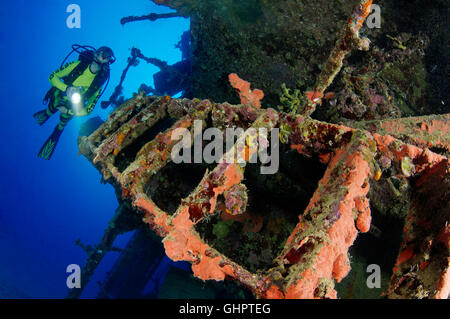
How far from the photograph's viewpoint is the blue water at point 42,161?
249 ft

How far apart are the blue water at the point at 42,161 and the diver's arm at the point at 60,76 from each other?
71.9m

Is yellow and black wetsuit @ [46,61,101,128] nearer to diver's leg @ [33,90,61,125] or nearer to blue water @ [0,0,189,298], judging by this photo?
diver's leg @ [33,90,61,125]

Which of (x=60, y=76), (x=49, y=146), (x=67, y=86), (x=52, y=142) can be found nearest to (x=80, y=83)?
(x=67, y=86)

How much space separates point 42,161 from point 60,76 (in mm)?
109480

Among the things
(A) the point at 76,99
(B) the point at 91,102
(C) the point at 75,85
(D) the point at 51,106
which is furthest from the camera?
(D) the point at 51,106

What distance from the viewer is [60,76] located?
782 centimetres

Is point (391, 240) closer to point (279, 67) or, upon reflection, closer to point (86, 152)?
point (279, 67)

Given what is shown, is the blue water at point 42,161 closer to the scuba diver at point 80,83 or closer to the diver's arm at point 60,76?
the scuba diver at point 80,83

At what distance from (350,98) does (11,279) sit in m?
77.2

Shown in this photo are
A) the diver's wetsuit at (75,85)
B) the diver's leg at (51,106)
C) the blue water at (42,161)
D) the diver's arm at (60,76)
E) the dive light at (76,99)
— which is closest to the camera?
the diver's arm at (60,76)

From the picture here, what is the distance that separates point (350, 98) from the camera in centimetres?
367

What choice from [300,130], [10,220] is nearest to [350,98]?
[300,130]

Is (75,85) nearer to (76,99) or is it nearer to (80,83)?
(80,83)

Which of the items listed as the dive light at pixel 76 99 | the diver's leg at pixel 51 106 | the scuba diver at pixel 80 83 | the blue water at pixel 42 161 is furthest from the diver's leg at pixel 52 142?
the blue water at pixel 42 161
